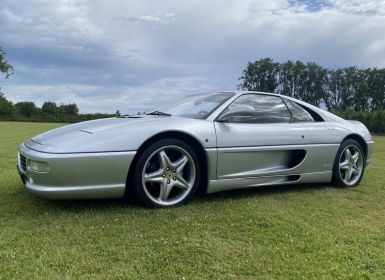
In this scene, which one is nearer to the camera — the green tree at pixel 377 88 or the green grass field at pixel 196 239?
the green grass field at pixel 196 239

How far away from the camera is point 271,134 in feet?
15.5

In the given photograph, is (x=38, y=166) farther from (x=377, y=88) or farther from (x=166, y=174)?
(x=377, y=88)

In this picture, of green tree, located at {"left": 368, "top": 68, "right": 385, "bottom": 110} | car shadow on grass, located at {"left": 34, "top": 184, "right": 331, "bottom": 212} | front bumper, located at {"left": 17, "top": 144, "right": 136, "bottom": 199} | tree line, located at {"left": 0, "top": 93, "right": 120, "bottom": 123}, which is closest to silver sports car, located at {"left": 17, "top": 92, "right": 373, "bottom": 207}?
front bumper, located at {"left": 17, "top": 144, "right": 136, "bottom": 199}

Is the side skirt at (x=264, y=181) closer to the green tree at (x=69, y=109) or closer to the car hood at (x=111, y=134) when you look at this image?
the car hood at (x=111, y=134)

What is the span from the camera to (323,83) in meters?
81.6

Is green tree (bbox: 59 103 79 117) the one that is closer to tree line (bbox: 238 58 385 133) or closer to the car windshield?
tree line (bbox: 238 58 385 133)

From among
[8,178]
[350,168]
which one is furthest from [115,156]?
[350,168]

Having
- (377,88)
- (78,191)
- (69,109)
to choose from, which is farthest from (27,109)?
(78,191)

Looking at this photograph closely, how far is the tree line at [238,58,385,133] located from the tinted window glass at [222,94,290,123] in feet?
237

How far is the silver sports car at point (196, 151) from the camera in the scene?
3.71 m

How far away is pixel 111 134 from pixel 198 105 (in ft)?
4.41

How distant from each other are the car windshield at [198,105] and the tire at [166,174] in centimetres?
58

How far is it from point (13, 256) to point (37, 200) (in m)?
1.51

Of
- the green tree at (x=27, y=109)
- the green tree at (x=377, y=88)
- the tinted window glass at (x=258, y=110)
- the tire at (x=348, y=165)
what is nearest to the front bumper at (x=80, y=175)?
the tinted window glass at (x=258, y=110)
